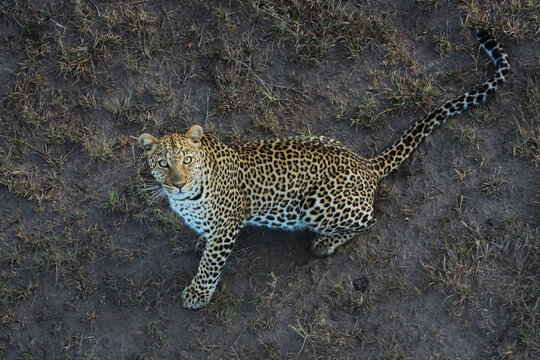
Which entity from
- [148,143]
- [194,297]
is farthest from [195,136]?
[194,297]

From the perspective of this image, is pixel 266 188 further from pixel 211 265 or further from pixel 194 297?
pixel 194 297

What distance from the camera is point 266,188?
287 inches

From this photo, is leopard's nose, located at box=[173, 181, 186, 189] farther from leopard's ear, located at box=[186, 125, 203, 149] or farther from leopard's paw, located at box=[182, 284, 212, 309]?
leopard's paw, located at box=[182, 284, 212, 309]

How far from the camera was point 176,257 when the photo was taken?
8.03 m

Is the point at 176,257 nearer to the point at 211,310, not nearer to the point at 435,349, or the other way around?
the point at 211,310

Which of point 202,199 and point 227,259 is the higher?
point 202,199

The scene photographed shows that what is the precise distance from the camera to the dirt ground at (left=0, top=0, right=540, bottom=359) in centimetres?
750

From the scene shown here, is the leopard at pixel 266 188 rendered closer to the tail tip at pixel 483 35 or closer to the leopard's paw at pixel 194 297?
the leopard's paw at pixel 194 297

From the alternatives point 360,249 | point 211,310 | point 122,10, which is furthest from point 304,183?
point 122,10

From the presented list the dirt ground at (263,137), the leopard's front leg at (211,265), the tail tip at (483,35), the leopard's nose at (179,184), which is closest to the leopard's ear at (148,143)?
the leopard's nose at (179,184)

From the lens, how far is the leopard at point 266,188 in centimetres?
680

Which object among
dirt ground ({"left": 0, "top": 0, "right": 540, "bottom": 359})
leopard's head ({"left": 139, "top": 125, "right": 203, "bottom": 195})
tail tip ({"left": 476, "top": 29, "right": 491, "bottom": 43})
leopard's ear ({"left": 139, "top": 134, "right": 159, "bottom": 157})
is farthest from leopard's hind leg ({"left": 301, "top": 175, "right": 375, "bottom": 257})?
tail tip ({"left": 476, "top": 29, "right": 491, "bottom": 43})

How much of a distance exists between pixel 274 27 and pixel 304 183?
2.51m

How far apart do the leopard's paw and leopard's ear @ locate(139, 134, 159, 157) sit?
1.70 metres
